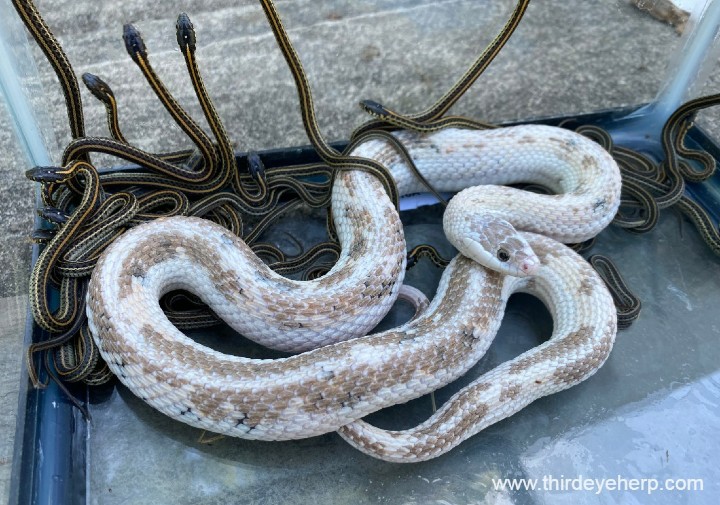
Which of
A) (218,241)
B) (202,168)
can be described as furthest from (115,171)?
(218,241)

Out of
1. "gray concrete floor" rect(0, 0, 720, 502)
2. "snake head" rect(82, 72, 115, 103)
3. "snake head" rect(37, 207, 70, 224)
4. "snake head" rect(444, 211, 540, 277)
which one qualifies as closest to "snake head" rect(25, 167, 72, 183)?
"snake head" rect(37, 207, 70, 224)

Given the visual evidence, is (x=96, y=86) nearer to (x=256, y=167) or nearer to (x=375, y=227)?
(x=256, y=167)

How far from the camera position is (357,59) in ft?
11.3

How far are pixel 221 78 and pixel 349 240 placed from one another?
5.39ft

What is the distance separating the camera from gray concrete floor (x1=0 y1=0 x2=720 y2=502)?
10.3ft

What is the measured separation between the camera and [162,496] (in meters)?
1.86

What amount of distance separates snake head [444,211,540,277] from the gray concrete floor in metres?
1.13

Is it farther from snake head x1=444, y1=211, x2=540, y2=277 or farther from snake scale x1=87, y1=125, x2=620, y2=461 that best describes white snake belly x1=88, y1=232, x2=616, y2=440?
snake head x1=444, y1=211, x2=540, y2=277

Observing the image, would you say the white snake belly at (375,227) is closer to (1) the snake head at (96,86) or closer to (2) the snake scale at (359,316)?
(2) the snake scale at (359,316)

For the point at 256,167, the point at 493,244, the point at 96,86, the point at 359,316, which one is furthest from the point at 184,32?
the point at 493,244

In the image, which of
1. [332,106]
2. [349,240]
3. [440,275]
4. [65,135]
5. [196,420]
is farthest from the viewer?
[332,106]

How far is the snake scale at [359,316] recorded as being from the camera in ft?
5.78

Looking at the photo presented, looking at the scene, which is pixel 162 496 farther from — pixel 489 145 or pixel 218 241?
pixel 489 145

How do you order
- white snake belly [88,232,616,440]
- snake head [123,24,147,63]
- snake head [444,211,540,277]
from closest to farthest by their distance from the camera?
white snake belly [88,232,616,440], snake head [123,24,147,63], snake head [444,211,540,277]
